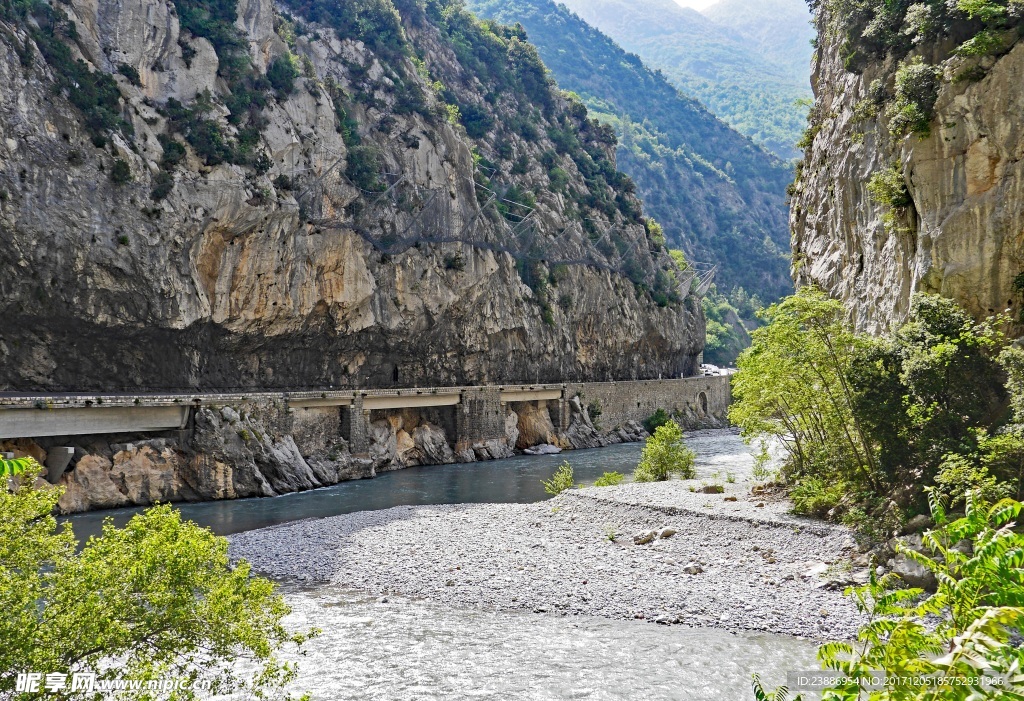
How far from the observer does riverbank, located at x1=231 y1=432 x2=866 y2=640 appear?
17344 mm

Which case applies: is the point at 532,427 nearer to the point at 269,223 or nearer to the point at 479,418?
the point at 479,418

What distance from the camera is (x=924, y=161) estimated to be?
23.2 metres

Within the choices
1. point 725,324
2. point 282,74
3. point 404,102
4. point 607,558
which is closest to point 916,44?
point 607,558

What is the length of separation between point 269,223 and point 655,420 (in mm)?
44057

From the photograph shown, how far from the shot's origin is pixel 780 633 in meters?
15.4

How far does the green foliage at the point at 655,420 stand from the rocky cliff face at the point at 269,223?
7358mm

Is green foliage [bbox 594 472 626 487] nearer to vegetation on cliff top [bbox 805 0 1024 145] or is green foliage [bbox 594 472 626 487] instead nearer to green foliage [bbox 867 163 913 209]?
green foliage [bbox 867 163 913 209]

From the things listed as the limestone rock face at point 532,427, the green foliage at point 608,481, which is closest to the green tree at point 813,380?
the green foliage at point 608,481

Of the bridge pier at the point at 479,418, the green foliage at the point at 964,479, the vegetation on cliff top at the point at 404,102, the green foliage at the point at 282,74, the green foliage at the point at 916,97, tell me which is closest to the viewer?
the green foliage at the point at 964,479

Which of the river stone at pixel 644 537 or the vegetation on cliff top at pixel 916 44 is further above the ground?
the vegetation on cliff top at pixel 916 44

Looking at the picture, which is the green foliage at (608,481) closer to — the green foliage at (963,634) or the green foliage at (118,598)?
the green foliage at (118,598)

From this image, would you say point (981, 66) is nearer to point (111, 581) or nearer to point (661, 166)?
point (111, 581)

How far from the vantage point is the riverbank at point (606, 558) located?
1734 centimetres

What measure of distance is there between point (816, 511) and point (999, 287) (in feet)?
28.7
